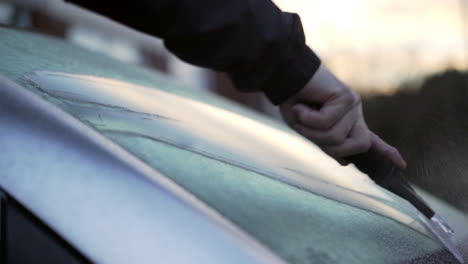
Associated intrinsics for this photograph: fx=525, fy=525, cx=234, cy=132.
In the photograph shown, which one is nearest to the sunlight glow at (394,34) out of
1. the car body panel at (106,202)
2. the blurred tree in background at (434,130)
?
the blurred tree in background at (434,130)

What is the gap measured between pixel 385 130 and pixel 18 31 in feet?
3.39

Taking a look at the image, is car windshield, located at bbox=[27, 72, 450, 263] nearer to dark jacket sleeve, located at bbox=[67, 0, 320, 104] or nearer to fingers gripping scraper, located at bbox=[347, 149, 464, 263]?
fingers gripping scraper, located at bbox=[347, 149, 464, 263]

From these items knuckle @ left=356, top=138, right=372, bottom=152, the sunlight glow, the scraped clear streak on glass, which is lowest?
the scraped clear streak on glass

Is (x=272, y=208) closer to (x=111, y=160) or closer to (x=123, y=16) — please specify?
(x=111, y=160)

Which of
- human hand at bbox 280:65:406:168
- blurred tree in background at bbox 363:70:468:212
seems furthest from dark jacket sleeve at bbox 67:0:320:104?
blurred tree in background at bbox 363:70:468:212

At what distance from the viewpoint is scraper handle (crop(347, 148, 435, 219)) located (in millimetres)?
767

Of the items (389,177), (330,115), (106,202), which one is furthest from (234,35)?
(106,202)

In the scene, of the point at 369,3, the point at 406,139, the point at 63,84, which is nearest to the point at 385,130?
the point at 406,139

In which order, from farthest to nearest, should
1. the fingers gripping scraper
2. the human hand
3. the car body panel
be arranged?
the human hand
the fingers gripping scraper
the car body panel

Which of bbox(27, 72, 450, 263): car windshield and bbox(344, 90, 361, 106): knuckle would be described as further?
bbox(344, 90, 361, 106): knuckle

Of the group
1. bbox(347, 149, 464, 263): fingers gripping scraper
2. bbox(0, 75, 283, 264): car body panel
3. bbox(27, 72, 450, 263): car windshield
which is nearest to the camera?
bbox(0, 75, 283, 264): car body panel

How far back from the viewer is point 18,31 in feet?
4.49

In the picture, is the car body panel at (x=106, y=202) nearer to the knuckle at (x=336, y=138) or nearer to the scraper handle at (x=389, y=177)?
the scraper handle at (x=389, y=177)

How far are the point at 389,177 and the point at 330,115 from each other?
209 mm
